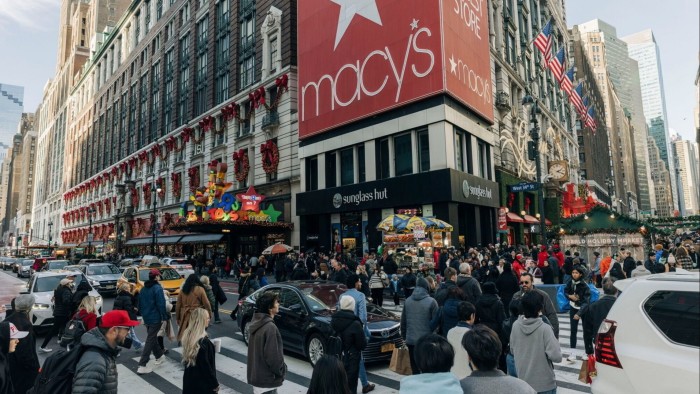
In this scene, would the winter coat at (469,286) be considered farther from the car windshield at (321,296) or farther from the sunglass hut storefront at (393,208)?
the sunglass hut storefront at (393,208)

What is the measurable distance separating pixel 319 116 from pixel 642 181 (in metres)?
203

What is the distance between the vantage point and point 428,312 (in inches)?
273

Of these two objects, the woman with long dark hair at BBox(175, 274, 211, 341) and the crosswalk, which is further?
the woman with long dark hair at BBox(175, 274, 211, 341)

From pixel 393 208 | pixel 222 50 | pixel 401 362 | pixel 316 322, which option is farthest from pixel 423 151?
pixel 222 50

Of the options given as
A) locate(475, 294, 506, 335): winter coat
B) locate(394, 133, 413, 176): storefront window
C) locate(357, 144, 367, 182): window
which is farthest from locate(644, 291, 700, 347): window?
locate(357, 144, 367, 182): window

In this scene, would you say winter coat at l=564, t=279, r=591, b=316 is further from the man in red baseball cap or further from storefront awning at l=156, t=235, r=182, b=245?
storefront awning at l=156, t=235, r=182, b=245

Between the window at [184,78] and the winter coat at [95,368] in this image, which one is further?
the window at [184,78]

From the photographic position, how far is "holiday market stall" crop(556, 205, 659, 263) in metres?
21.4

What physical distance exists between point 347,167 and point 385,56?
27.3 ft

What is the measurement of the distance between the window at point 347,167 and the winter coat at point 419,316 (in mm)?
23389

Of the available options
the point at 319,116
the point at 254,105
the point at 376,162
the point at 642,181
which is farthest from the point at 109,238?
the point at 642,181

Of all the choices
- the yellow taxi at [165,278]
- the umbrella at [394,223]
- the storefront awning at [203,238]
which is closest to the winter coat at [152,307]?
the yellow taxi at [165,278]

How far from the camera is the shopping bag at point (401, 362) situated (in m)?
6.57

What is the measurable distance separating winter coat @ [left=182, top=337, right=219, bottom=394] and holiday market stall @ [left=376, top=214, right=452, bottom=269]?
46.8 ft
